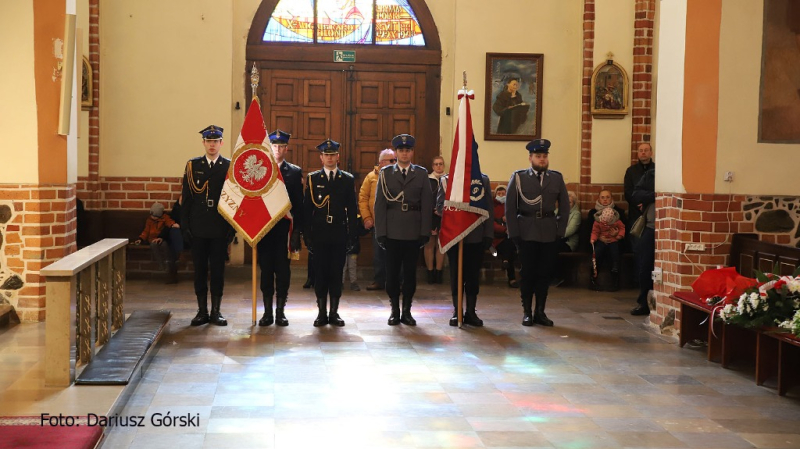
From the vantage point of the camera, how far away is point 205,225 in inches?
309

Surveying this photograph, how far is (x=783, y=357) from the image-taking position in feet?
18.9

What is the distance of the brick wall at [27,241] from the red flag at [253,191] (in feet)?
4.90

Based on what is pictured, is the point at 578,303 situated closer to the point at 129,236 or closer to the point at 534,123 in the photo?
the point at 534,123

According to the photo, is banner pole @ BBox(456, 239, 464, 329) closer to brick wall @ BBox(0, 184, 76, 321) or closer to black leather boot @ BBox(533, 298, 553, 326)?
black leather boot @ BBox(533, 298, 553, 326)

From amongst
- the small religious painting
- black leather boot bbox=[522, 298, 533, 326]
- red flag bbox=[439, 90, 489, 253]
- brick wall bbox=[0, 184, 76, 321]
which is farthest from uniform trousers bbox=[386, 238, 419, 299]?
the small religious painting

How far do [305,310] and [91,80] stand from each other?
4318 millimetres

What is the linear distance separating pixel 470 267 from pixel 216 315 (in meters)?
2.27

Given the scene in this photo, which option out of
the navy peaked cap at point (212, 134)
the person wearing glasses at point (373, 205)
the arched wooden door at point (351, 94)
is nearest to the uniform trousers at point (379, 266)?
the person wearing glasses at point (373, 205)

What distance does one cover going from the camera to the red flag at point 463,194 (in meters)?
8.10

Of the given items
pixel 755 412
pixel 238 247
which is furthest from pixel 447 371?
pixel 238 247
